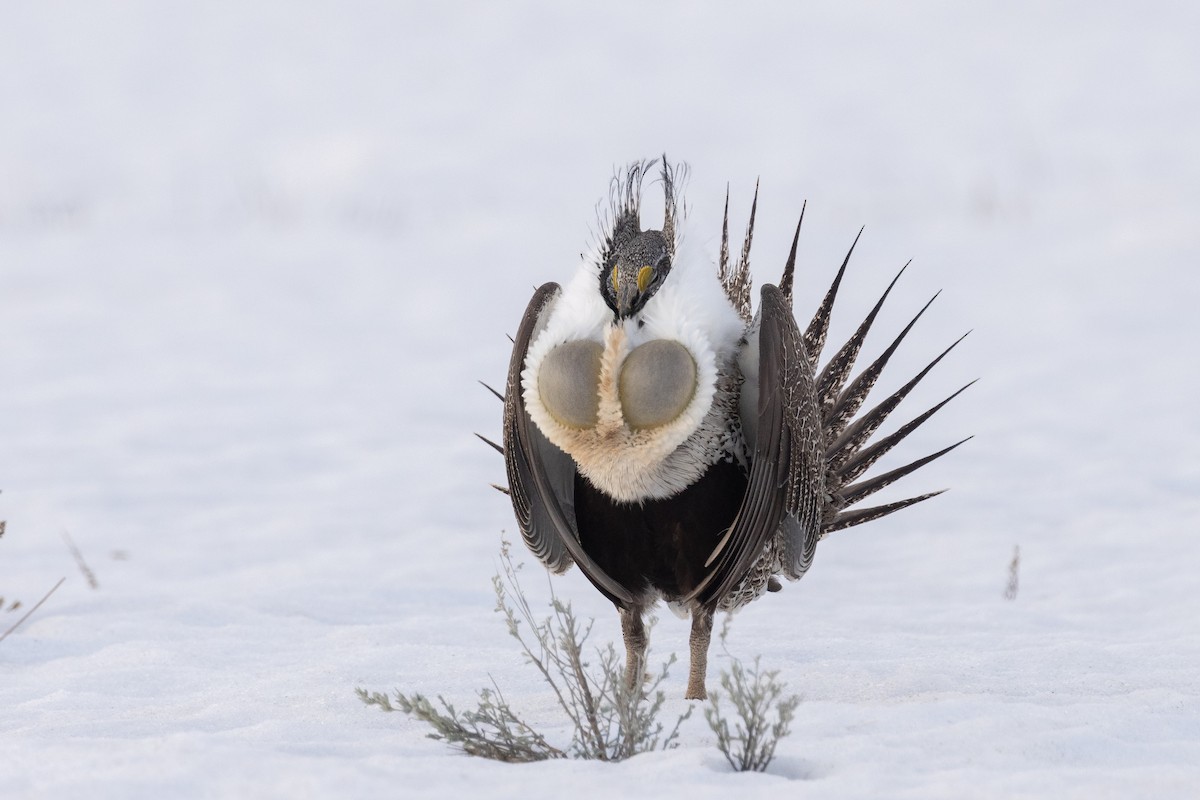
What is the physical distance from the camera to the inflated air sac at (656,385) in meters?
3.09

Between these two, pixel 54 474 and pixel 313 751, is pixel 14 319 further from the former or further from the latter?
pixel 313 751

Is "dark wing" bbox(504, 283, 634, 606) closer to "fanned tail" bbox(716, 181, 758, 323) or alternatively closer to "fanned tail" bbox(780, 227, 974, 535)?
"fanned tail" bbox(716, 181, 758, 323)

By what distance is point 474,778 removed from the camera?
2.34m

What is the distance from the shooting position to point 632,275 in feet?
10.5

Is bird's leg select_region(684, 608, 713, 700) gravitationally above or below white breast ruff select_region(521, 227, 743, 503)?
below

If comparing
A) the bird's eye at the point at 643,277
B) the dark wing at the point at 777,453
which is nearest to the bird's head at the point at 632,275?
the bird's eye at the point at 643,277

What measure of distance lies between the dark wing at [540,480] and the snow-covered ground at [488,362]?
42cm

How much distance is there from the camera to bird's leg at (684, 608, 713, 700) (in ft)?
11.1

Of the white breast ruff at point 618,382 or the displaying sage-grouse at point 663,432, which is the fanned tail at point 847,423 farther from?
the white breast ruff at point 618,382

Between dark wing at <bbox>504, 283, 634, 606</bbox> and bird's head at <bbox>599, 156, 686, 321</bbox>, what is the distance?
7.7 inches

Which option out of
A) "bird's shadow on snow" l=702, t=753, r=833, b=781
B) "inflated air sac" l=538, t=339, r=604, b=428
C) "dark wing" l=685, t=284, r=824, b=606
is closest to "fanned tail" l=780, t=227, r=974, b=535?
"dark wing" l=685, t=284, r=824, b=606

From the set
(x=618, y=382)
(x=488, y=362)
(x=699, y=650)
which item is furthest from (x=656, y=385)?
(x=488, y=362)

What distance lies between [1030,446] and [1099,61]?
9541 mm

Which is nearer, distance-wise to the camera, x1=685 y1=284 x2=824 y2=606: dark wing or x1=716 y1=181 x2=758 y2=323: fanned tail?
x1=685 y1=284 x2=824 y2=606: dark wing
